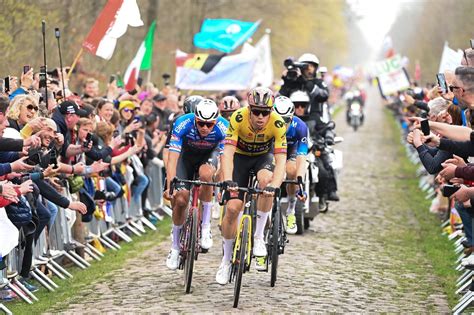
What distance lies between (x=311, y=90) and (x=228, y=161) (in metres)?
6.31

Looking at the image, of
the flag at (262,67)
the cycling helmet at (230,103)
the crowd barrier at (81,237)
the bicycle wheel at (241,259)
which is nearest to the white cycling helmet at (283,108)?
the cycling helmet at (230,103)

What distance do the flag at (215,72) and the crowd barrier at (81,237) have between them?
4.48 m

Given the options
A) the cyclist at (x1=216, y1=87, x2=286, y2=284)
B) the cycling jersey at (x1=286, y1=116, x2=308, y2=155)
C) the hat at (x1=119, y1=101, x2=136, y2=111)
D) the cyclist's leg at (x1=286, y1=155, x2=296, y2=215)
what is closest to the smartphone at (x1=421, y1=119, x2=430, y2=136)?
the cyclist at (x1=216, y1=87, x2=286, y2=284)

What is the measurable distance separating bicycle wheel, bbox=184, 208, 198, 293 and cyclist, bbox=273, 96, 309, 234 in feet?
8.00

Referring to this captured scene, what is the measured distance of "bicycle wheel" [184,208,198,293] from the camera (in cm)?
1155

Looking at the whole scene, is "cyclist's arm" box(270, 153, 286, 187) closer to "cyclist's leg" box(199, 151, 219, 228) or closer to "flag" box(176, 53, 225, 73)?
"cyclist's leg" box(199, 151, 219, 228)

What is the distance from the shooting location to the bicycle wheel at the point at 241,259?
35.0 ft

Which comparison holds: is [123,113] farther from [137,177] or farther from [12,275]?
[12,275]

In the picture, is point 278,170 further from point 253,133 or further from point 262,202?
point 262,202

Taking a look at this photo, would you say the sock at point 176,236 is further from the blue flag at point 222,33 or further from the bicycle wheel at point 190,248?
the blue flag at point 222,33

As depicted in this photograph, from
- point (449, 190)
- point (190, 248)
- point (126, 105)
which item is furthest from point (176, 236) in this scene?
point (126, 105)

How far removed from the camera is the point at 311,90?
57.3 feet

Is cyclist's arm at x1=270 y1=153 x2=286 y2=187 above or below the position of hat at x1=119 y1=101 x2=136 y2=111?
below

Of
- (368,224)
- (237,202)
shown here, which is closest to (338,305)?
(237,202)
